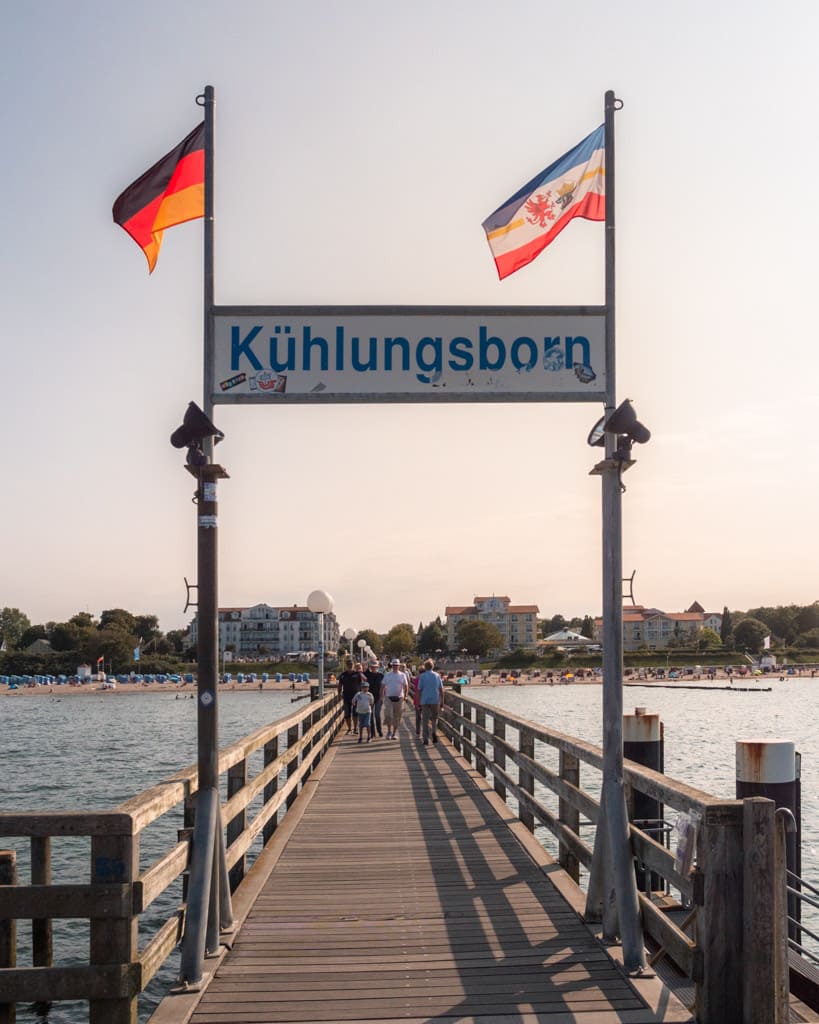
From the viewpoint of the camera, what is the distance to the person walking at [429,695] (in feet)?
57.0

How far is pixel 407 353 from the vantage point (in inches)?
241

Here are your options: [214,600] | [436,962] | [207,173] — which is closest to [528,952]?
[436,962]

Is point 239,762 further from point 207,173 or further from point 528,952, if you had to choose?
point 207,173

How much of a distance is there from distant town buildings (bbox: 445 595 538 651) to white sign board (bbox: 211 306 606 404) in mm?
184280

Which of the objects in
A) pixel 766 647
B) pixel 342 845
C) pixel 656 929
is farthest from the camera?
pixel 766 647

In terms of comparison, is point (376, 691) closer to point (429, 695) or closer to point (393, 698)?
point (393, 698)

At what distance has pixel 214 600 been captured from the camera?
5.82 m

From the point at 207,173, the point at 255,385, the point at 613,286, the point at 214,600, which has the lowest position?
the point at 214,600

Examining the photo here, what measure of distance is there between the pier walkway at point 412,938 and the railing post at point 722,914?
275mm

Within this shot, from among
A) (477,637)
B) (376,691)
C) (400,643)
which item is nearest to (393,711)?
(376,691)

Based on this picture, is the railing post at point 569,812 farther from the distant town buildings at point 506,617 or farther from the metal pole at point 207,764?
the distant town buildings at point 506,617

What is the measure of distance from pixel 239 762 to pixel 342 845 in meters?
2.23

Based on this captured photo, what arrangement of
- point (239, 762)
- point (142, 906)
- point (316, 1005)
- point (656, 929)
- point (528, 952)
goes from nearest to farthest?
point (142, 906)
point (316, 1005)
point (656, 929)
point (528, 952)
point (239, 762)

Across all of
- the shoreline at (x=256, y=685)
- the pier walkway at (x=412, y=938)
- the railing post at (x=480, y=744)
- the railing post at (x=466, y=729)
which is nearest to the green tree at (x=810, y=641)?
the shoreline at (x=256, y=685)
